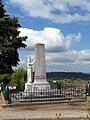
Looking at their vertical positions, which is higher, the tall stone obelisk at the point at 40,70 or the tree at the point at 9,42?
the tree at the point at 9,42

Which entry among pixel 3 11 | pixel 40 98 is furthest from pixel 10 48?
pixel 40 98

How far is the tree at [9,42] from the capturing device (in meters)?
37.0

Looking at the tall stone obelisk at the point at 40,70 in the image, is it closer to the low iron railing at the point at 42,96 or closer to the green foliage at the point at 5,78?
the low iron railing at the point at 42,96

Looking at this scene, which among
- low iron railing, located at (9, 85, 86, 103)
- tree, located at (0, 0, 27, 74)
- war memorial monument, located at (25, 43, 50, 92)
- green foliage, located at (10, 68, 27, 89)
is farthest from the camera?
green foliage, located at (10, 68, 27, 89)

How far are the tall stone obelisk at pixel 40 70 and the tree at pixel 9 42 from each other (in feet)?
39.0

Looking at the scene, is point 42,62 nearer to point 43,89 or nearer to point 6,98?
point 43,89

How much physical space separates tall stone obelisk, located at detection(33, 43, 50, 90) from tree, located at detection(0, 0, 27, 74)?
Result: 11872mm

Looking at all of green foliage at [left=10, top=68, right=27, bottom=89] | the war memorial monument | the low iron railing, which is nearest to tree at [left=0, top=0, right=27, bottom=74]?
green foliage at [left=10, top=68, right=27, bottom=89]

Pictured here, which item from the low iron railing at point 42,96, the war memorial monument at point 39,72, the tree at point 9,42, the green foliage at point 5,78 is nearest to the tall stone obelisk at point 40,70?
the war memorial monument at point 39,72

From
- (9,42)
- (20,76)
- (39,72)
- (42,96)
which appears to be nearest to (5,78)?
(20,76)

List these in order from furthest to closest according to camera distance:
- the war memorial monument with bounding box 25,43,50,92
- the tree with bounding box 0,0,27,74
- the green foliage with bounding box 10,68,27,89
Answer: the green foliage with bounding box 10,68,27,89 → the tree with bounding box 0,0,27,74 → the war memorial monument with bounding box 25,43,50,92

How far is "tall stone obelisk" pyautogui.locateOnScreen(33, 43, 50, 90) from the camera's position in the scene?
80.2 feet

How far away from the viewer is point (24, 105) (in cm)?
2080

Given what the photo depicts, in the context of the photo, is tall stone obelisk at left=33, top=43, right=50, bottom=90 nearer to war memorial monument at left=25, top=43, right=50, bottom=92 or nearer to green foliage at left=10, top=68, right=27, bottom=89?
war memorial monument at left=25, top=43, right=50, bottom=92
